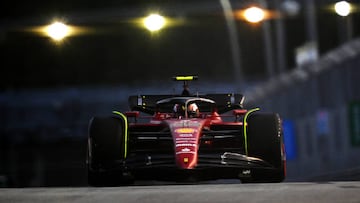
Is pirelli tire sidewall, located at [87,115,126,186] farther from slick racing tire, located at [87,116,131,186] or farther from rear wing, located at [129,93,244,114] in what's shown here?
rear wing, located at [129,93,244,114]

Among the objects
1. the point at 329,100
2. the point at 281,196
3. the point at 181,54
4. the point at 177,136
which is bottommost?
the point at 281,196

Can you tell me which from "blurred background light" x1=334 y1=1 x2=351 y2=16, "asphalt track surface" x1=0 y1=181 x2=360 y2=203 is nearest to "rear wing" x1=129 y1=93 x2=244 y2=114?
"asphalt track surface" x1=0 y1=181 x2=360 y2=203

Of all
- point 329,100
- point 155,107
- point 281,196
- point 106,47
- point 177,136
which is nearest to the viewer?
point 281,196

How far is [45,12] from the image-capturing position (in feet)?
243

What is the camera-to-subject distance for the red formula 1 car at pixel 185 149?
11.8 m

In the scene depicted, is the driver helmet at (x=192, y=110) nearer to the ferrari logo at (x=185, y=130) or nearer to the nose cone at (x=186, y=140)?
the nose cone at (x=186, y=140)

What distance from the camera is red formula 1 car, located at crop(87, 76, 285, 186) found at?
11.8m

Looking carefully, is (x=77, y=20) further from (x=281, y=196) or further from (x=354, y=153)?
(x=281, y=196)

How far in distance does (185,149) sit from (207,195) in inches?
124

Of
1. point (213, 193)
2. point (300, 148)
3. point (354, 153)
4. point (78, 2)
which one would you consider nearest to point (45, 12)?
point (78, 2)

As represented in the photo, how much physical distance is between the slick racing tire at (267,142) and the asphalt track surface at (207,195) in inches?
96.0

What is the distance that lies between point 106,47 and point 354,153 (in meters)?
59.5

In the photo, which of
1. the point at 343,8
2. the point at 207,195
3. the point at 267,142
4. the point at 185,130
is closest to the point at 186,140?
the point at 185,130

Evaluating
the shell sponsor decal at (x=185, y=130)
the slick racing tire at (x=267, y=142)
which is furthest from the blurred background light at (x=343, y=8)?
the shell sponsor decal at (x=185, y=130)
